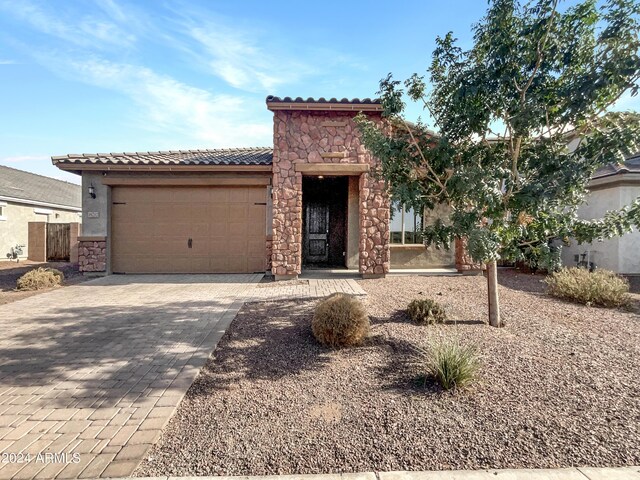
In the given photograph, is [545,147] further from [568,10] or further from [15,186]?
[15,186]

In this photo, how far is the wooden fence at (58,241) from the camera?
15438 millimetres

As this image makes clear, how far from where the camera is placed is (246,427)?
2871 mm

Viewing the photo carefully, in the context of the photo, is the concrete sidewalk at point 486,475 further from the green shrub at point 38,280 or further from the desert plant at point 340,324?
the green shrub at point 38,280

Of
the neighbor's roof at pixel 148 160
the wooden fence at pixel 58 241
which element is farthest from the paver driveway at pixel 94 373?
the wooden fence at pixel 58 241

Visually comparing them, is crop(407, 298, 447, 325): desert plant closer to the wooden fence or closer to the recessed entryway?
the recessed entryway

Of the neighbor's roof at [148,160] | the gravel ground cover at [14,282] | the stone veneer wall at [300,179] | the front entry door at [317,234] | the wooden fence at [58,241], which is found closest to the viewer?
the gravel ground cover at [14,282]

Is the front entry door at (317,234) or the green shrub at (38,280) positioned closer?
the green shrub at (38,280)

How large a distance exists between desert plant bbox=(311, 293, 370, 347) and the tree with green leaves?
5.82ft

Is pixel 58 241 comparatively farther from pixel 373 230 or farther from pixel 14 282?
pixel 373 230

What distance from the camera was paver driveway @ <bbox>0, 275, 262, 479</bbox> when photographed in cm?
257

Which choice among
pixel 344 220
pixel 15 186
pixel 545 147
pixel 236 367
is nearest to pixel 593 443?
pixel 236 367

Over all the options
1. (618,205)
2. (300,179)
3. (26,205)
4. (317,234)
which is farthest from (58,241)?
(618,205)

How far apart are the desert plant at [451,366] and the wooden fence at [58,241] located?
17678 mm

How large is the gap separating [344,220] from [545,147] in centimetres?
832
